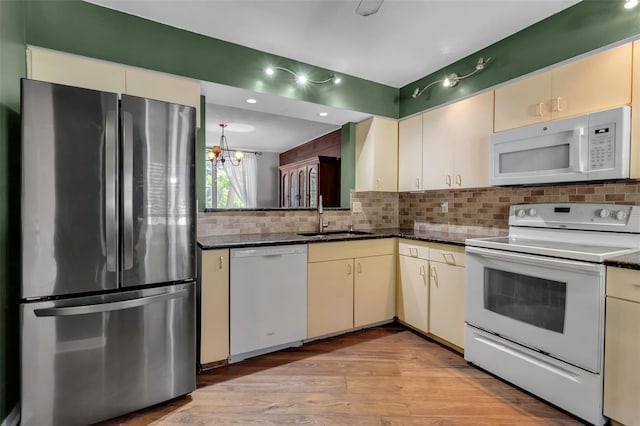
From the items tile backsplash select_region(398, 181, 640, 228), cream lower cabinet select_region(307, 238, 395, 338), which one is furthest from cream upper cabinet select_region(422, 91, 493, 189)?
cream lower cabinet select_region(307, 238, 395, 338)

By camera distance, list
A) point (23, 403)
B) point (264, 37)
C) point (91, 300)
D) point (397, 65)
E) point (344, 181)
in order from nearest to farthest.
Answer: point (23, 403) < point (91, 300) < point (264, 37) < point (397, 65) < point (344, 181)

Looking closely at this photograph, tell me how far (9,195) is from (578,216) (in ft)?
11.2

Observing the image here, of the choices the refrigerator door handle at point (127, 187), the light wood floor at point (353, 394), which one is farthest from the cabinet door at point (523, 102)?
the refrigerator door handle at point (127, 187)

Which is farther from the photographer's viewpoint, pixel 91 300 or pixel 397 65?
pixel 397 65

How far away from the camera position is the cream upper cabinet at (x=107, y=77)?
1831 millimetres

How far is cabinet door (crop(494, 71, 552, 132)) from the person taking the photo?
2088 mm

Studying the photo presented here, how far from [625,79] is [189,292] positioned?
9.20 feet

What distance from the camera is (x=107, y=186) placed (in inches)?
62.3

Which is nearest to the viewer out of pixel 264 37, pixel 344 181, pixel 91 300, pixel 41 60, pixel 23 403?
pixel 23 403

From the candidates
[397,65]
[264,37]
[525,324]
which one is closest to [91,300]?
[264,37]

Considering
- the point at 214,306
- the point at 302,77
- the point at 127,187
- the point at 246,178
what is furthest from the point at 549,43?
the point at 246,178

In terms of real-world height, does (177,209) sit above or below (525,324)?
above

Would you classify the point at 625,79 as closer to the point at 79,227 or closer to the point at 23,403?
the point at 79,227

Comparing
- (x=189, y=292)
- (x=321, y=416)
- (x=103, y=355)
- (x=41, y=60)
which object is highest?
(x=41, y=60)
